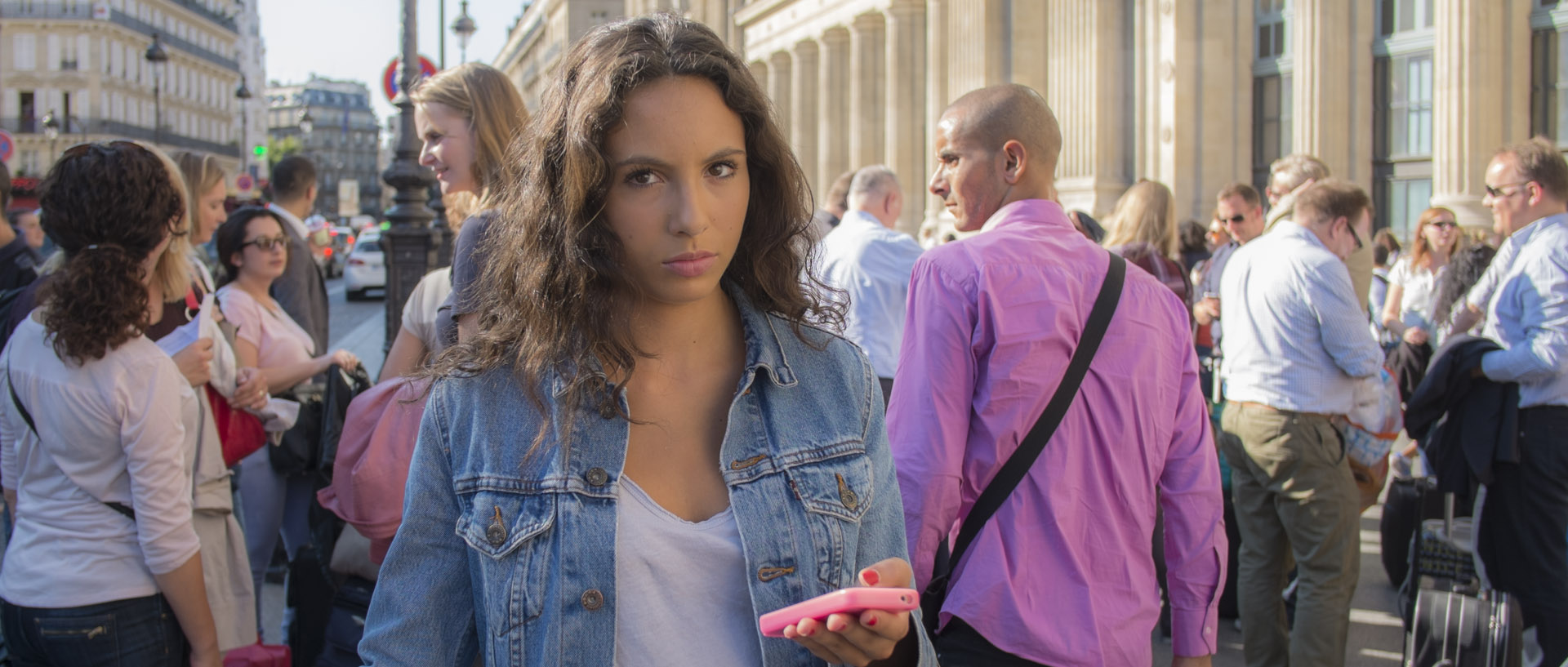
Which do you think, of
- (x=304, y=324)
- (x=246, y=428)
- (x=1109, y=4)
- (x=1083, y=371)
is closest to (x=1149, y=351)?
(x=1083, y=371)

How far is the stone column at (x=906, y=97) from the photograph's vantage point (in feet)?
89.9

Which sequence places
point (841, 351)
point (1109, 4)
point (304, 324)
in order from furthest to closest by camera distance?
point (1109, 4) < point (304, 324) < point (841, 351)

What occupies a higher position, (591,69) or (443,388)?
(591,69)

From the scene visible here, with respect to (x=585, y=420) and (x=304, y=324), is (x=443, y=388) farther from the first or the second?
(x=304, y=324)

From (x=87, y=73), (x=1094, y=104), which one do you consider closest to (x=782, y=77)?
(x=1094, y=104)

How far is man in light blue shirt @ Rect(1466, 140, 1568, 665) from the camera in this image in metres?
4.90

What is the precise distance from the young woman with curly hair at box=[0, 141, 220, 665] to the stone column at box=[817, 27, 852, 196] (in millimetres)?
29319

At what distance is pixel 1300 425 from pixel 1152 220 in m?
1.99

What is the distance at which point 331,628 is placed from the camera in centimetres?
332

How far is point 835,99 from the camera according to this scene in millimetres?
32406

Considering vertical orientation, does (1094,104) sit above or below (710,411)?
above

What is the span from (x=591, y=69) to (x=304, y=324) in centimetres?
539

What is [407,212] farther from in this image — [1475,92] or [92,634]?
[1475,92]

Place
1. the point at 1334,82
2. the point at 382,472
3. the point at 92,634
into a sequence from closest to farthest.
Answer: the point at 382,472 < the point at 92,634 < the point at 1334,82
